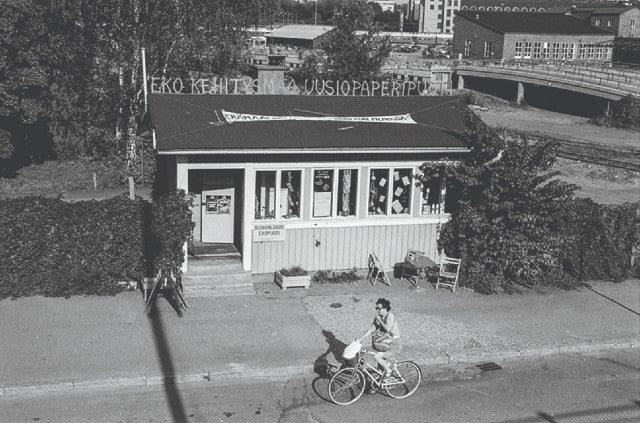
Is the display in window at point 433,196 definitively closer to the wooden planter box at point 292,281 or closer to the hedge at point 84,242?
the wooden planter box at point 292,281

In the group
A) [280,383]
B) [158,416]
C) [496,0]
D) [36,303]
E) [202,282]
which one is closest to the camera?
[158,416]

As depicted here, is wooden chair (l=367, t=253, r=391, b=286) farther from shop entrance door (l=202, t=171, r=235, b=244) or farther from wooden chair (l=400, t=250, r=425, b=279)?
shop entrance door (l=202, t=171, r=235, b=244)

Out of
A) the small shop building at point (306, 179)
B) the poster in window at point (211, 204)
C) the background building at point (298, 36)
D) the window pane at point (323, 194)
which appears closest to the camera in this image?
the small shop building at point (306, 179)

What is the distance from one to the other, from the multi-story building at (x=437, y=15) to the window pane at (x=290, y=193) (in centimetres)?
17771

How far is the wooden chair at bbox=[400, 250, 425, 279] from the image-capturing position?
17.7 m

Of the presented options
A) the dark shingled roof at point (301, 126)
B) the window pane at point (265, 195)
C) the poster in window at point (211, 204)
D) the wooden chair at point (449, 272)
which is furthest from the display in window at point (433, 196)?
the poster in window at point (211, 204)

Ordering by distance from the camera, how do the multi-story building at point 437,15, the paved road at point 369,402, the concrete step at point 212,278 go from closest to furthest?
the paved road at point 369,402 < the concrete step at point 212,278 < the multi-story building at point 437,15

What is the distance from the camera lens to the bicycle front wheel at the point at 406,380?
484 inches

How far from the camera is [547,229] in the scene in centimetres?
1752

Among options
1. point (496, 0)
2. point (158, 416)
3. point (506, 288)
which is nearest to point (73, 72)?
point (506, 288)

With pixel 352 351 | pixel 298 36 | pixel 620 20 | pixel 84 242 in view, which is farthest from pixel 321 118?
pixel 620 20

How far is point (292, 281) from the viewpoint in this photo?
55.6 feet

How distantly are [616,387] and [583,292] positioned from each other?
16.3 feet

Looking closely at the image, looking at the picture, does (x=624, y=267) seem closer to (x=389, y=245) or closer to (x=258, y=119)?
(x=389, y=245)
